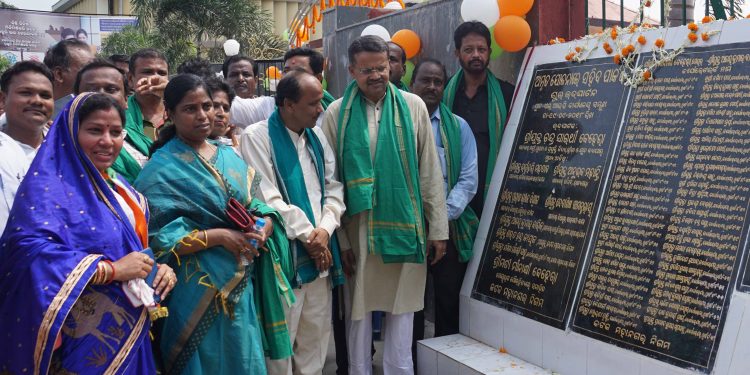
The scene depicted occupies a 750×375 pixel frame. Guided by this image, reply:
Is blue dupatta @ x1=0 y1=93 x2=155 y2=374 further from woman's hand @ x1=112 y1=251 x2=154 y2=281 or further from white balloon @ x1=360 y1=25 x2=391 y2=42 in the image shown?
white balloon @ x1=360 y1=25 x2=391 y2=42

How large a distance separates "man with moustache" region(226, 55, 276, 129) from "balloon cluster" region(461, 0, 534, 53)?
1.57m

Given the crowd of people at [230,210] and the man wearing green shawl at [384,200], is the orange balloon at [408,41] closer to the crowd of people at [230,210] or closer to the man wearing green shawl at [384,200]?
the crowd of people at [230,210]

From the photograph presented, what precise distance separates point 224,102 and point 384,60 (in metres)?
0.94

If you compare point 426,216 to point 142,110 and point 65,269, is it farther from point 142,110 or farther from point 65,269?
point 65,269

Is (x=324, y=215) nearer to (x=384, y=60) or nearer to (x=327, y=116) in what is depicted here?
(x=327, y=116)

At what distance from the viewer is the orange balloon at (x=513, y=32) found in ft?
15.3

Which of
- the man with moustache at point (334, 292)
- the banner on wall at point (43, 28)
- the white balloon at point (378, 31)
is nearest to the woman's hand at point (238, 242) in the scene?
the man with moustache at point (334, 292)

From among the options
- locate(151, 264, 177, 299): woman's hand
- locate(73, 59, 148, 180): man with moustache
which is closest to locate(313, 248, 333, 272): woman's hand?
→ locate(151, 264, 177, 299): woman's hand

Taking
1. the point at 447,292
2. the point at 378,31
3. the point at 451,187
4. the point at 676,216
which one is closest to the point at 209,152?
the point at 451,187

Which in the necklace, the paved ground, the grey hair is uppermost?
the grey hair

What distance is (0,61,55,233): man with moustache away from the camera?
3158 mm

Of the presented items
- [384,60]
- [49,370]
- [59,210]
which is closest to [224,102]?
[384,60]

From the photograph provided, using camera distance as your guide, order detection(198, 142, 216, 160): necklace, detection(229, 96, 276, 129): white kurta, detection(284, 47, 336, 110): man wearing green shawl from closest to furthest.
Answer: detection(198, 142, 216, 160): necklace → detection(229, 96, 276, 129): white kurta → detection(284, 47, 336, 110): man wearing green shawl

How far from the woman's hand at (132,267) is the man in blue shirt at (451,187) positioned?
6.71 ft
